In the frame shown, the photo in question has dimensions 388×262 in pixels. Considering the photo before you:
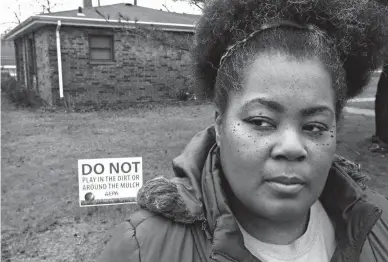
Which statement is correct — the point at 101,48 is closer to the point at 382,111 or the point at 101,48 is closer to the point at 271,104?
the point at 382,111

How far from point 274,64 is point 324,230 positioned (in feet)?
2.09

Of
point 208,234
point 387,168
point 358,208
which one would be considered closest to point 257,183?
point 208,234

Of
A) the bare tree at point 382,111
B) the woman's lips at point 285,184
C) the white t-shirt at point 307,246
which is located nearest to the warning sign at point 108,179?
the white t-shirt at point 307,246

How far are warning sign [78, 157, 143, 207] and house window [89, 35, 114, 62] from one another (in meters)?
12.1

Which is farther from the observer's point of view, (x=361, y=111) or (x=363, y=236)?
(x=361, y=111)

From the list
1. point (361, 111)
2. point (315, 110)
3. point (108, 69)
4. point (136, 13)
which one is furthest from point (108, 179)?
point (136, 13)

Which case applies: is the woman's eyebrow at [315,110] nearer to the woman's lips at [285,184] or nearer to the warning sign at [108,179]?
the woman's lips at [285,184]

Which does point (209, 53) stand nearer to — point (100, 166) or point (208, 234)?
point (208, 234)

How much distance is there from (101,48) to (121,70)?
1102 mm

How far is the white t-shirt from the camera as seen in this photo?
53.9 inches

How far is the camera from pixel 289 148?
1.22m

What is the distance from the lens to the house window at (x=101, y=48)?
52.6 feet

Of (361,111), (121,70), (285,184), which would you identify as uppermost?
(285,184)

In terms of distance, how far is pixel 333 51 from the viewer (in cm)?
138
